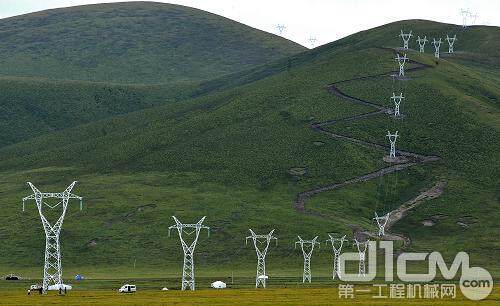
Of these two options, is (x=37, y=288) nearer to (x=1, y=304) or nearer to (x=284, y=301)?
(x=1, y=304)

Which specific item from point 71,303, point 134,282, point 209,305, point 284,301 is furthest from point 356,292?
point 134,282

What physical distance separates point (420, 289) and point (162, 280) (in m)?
72.7

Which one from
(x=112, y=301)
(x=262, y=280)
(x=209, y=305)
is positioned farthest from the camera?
(x=262, y=280)

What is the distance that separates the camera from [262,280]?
589 feet

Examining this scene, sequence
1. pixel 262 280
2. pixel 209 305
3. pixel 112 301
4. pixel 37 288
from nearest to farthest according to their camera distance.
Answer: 1. pixel 209 305
2. pixel 112 301
3. pixel 37 288
4. pixel 262 280

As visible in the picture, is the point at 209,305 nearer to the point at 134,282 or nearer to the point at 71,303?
the point at 71,303

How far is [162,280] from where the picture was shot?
194 metres

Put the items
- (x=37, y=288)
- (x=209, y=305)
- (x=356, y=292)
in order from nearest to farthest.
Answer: (x=209, y=305), (x=356, y=292), (x=37, y=288)

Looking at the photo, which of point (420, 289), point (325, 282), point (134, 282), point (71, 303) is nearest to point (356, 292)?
point (420, 289)

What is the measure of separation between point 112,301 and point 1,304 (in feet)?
42.7

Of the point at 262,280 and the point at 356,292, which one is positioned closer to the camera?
the point at 356,292

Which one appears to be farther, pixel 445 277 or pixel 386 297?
pixel 445 277

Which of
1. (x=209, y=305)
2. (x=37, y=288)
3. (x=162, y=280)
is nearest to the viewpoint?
(x=209, y=305)

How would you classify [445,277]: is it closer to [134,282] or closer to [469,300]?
[134,282]
